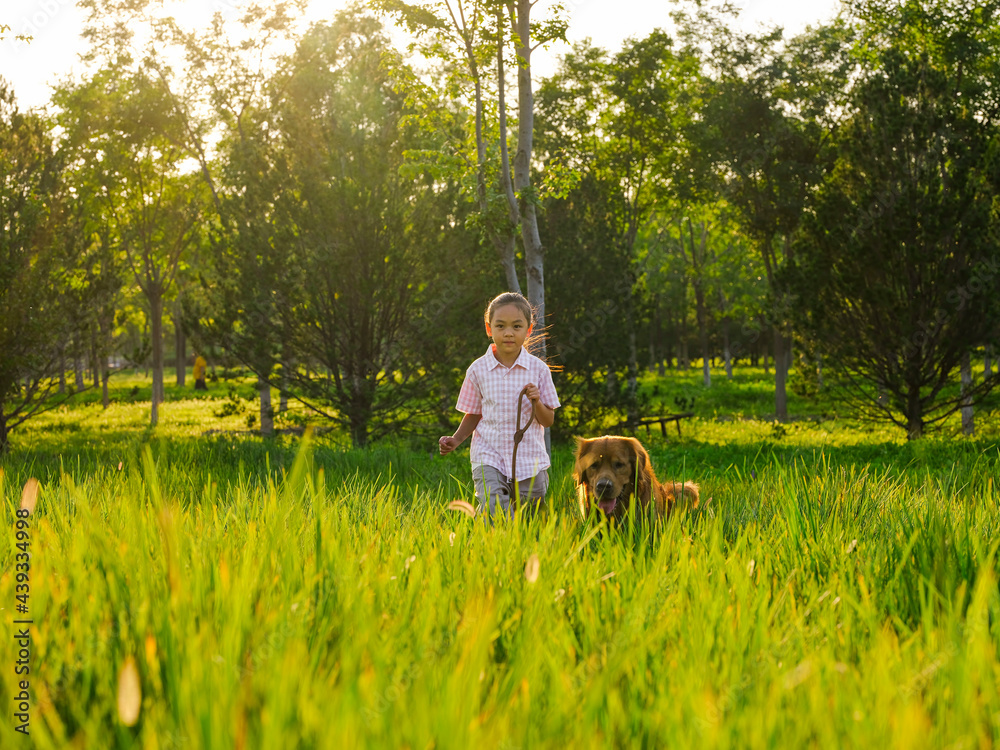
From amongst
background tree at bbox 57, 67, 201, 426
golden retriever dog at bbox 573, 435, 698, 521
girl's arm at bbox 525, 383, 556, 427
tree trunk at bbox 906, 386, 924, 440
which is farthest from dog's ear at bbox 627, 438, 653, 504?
background tree at bbox 57, 67, 201, 426

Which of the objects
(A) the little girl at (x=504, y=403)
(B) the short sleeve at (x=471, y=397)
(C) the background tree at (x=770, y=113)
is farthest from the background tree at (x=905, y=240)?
(B) the short sleeve at (x=471, y=397)

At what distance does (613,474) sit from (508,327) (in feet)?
3.70

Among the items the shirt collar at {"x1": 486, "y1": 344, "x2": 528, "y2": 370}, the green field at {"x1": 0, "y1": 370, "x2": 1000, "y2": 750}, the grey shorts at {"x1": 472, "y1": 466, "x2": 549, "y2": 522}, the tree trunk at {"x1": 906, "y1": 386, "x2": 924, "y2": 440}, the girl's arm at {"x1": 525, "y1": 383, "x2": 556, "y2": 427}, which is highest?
the shirt collar at {"x1": 486, "y1": 344, "x2": 528, "y2": 370}

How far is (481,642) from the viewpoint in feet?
4.77

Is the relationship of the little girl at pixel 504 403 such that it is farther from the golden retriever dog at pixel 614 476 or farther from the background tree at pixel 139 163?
the background tree at pixel 139 163

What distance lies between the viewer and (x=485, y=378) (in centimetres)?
474

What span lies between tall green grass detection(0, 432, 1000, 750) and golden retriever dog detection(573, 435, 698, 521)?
4.16 feet

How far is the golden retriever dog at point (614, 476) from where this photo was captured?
4258mm

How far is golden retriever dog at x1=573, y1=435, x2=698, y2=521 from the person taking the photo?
14.0 ft

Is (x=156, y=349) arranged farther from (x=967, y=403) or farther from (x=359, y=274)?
(x=967, y=403)

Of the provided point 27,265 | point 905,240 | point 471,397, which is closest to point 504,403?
point 471,397

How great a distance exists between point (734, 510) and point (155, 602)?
383cm

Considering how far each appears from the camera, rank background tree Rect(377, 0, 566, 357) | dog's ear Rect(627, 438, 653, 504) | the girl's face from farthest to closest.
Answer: background tree Rect(377, 0, 566, 357)
the girl's face
dog's ear Rect(627, 438, 653, 504)

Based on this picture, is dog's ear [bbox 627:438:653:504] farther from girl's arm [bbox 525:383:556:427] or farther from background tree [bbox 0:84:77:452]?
background tree [bbox 0:84:77:452]
